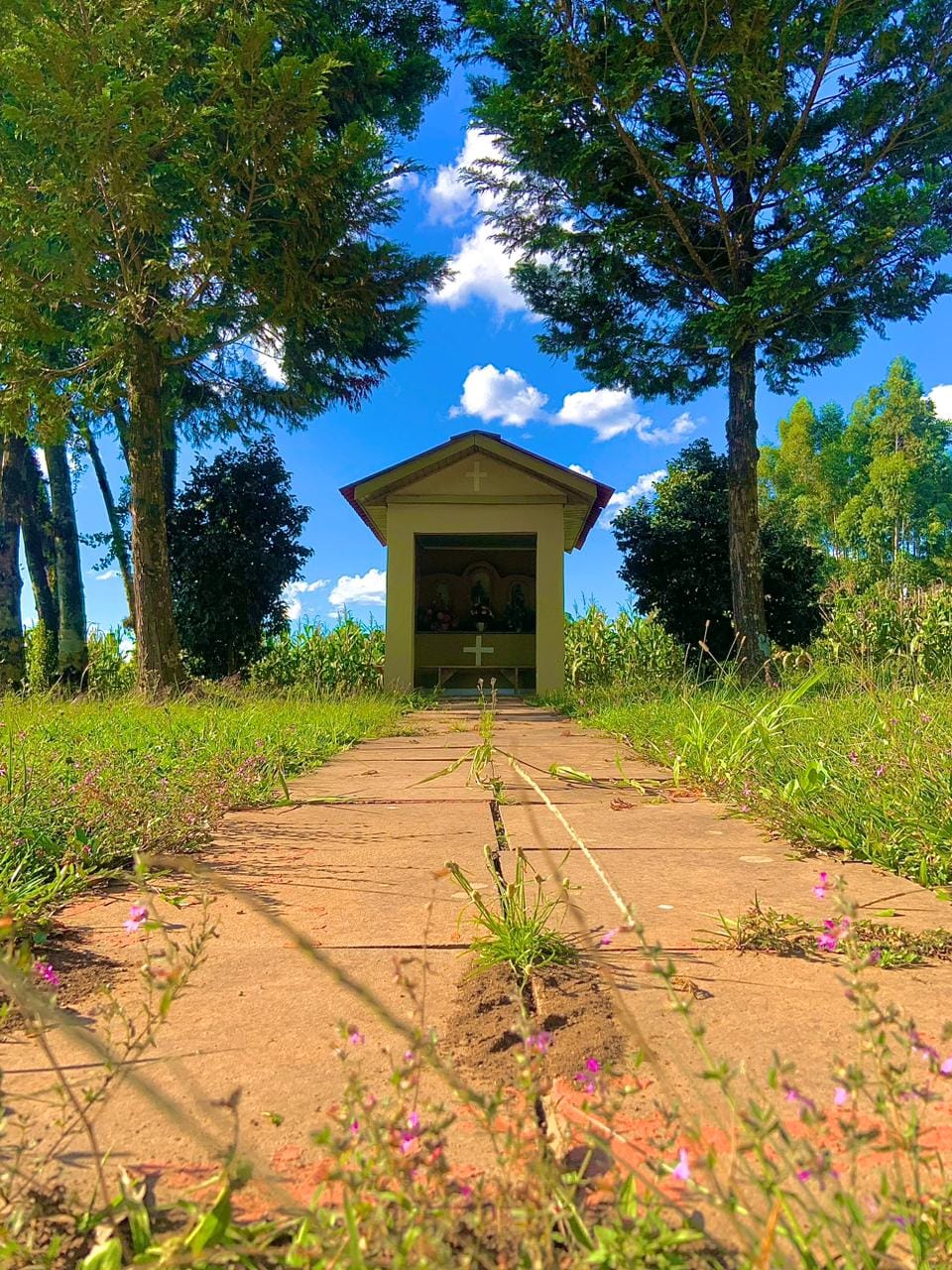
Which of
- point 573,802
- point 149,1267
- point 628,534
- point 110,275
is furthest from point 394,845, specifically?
point 628,534

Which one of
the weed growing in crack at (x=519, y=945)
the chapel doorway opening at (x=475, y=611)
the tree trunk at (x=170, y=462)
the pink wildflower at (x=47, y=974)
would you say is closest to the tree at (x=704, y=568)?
the chapel doorway opening at (x=475, y=611)

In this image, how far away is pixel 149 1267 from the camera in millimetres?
731

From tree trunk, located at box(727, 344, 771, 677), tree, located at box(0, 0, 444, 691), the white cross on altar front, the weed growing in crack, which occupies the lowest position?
the weed growing in crack

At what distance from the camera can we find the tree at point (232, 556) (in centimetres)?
1239

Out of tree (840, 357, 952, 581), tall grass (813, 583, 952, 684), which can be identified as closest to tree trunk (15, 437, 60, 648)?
tall grass (813, 583, 952, 684)

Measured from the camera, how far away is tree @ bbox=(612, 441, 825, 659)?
38.6ft

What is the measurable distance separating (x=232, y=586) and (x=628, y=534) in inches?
261

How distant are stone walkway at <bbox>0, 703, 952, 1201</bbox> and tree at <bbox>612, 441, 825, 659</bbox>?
9225 mm

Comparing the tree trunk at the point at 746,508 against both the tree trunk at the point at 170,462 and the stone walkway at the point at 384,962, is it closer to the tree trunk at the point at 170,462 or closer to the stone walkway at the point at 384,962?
the stone walkway at the point at 384,962

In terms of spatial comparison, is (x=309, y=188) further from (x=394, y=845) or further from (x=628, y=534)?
(x=394, y=845)

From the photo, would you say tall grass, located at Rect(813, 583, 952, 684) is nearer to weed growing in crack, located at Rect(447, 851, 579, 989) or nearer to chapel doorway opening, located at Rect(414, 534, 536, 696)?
chapel doorway opening, located at Rect(414, 534, 536, 696)

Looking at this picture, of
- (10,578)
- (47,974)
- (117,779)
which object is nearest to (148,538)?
(10,578)

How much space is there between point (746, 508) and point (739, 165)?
429 centimetres

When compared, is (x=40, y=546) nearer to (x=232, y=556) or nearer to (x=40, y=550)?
(x=40, y=550)
